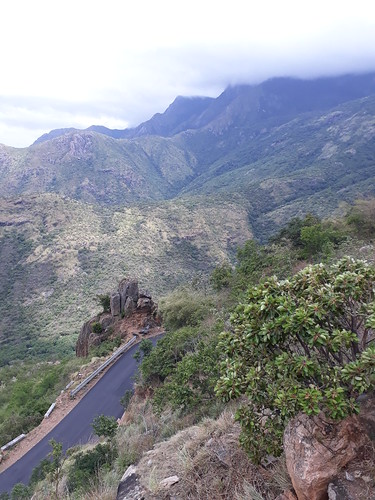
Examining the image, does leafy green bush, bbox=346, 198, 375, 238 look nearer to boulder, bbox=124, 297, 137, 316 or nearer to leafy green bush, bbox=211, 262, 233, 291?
leafy green bush, bbox=211, 262, 233, 291

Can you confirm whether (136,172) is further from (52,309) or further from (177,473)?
(177,473)

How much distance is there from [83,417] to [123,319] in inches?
Result: 434

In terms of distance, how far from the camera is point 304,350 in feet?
14.5

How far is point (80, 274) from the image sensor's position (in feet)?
181

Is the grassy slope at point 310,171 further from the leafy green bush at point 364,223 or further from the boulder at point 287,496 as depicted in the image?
the boulder at point 287,496

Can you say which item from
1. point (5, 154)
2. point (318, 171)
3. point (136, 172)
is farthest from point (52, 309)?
point (5, 154)

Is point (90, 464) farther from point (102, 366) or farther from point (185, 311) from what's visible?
point (185, 311)

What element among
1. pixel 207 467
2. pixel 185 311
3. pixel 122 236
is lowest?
pixel 185 311

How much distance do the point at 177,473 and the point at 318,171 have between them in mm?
121843

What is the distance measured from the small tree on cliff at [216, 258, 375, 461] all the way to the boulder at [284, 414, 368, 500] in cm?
25

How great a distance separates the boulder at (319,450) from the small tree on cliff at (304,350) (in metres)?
0.25

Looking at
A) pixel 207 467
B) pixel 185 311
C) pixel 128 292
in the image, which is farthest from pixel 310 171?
pixel 207 467

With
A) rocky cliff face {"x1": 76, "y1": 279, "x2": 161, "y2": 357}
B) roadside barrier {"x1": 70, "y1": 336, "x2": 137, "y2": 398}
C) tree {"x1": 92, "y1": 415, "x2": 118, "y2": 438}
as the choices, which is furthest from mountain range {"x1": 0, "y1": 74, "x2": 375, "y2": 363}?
tree {"x1": 92, "y1": 415, "x2": 118, "y2": 438}

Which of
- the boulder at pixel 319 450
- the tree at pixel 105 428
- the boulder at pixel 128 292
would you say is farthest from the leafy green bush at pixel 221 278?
the boulder at pixel 319 450
